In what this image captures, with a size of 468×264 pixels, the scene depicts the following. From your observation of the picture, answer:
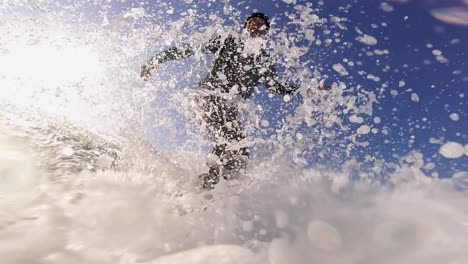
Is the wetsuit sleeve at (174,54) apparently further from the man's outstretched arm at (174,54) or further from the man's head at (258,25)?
the man's head at (258,25)

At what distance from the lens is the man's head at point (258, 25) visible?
4.97 m

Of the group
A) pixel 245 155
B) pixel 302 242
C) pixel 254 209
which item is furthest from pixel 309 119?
pixel 302 242

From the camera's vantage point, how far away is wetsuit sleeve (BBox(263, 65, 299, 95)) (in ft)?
17.4

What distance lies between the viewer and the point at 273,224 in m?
Answer: 3.32

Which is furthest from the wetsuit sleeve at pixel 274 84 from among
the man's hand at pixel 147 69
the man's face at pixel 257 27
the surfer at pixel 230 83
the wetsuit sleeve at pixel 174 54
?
the man's hand at pixel 147 69

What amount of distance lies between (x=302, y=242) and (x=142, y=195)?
1262mm

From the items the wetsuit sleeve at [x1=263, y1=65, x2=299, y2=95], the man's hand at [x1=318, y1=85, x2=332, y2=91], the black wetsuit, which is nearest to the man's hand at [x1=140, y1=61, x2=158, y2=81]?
the black wetsuit

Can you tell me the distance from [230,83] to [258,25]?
793 mm

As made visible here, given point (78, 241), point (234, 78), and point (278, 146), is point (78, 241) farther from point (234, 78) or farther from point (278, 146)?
point (278, 146)

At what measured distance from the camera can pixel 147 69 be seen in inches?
203

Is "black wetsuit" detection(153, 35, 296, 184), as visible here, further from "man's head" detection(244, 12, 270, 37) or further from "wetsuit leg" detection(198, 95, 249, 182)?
→ "man's head" detection(244, 12, 270, 37)

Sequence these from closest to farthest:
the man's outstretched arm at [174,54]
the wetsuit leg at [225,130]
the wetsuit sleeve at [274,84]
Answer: the wetsuit leg at [225,130] < the man's outstretched arm at [174,54] < the wetsuit sleeve at [274,84]

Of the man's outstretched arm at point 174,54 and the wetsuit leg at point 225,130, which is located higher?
the man's outstretched arm at point 174,54

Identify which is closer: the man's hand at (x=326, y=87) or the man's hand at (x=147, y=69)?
the man's hand at (x=326, y=87)
